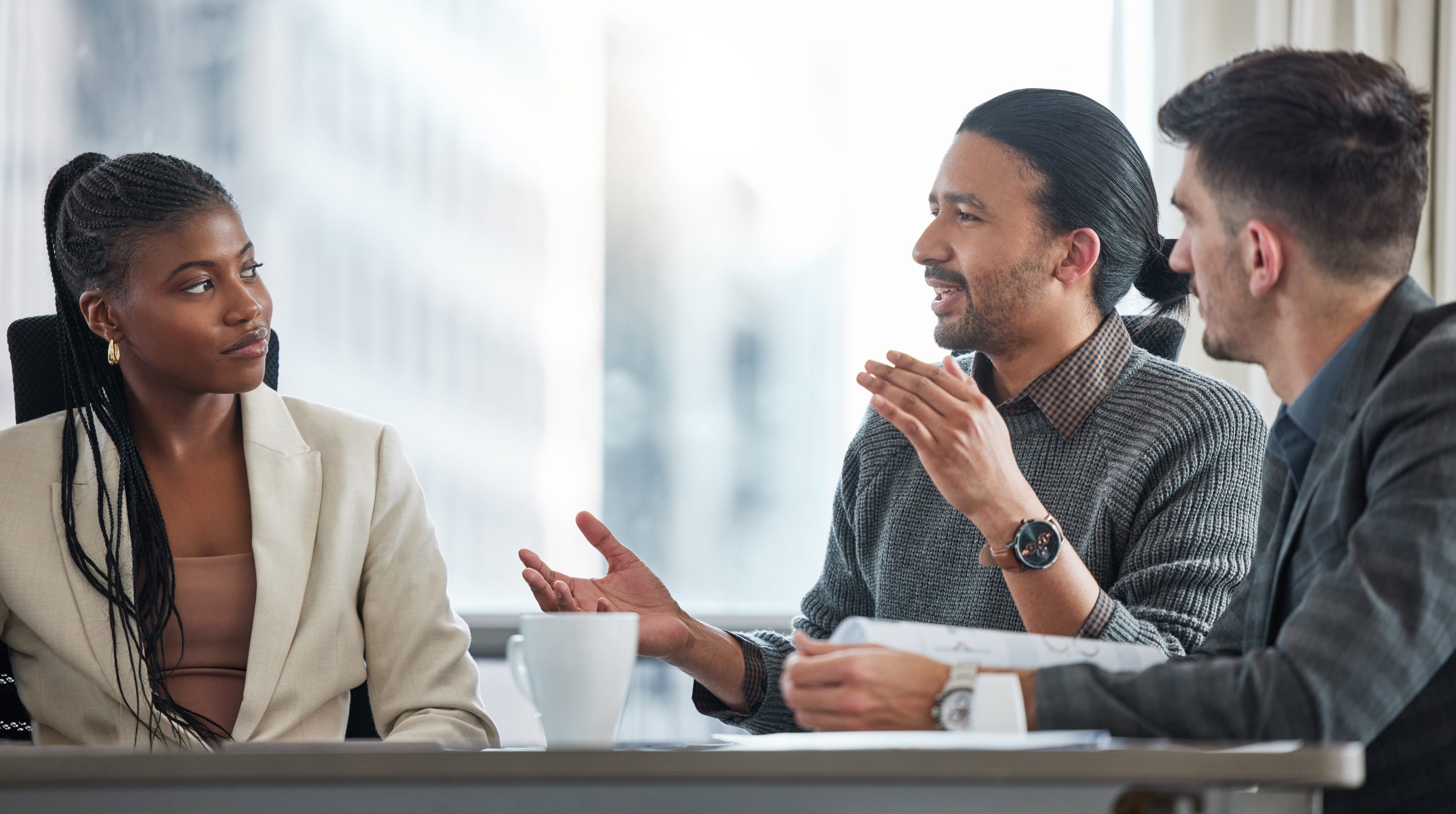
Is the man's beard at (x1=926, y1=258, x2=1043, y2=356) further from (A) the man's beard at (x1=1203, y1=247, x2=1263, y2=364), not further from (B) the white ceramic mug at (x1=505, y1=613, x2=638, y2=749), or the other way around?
(B) the white ceramic mug at (x1=505, y1=613, x2=638, y2=749)

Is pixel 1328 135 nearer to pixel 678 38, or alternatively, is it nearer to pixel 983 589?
pixel 983 589

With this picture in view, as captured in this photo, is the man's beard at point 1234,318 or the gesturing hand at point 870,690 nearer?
Result: the gesturing hand at point 870,690

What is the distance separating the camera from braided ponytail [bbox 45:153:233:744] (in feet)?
4.28

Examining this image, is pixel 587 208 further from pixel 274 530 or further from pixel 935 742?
pixel 935 742

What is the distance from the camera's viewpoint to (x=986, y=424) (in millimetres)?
1298

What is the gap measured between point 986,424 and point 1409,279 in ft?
1.36

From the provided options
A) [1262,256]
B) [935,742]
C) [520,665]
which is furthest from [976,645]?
[1262,256]

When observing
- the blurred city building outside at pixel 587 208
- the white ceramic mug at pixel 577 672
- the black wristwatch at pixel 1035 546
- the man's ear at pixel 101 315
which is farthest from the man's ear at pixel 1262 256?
the blurred city building outside at pixel 587 208

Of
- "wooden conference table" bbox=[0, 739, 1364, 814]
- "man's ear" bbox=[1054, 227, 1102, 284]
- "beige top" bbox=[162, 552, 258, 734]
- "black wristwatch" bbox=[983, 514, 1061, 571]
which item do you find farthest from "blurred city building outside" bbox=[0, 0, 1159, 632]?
"wooden conference table" bbox=[0, 739, 1364, 814]

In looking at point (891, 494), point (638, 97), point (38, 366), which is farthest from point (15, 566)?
point (638, 97)

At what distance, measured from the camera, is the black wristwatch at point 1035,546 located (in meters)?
1.25

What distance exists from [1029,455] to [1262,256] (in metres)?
0.54

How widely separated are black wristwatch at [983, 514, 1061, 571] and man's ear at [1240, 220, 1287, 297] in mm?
315

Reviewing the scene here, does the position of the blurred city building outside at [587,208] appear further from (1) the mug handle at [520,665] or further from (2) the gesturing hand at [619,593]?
(1) the mug handle at [520,665]
